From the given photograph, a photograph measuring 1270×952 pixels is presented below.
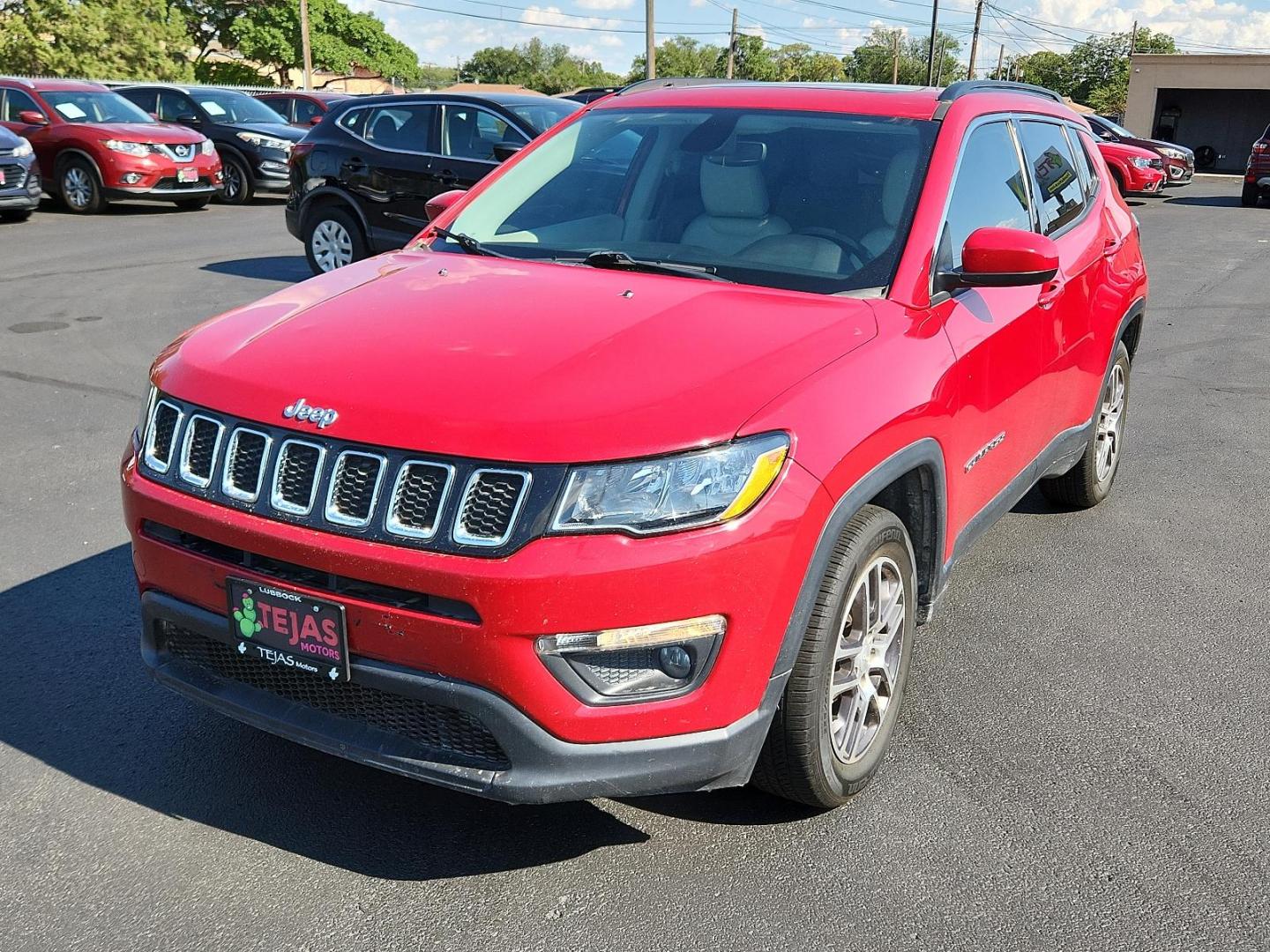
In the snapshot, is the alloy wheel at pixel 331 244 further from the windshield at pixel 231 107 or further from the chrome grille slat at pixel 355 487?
the chrome grille slat at pixel 355 487

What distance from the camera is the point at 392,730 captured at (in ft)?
9.02

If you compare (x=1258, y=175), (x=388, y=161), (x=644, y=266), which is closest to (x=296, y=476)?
(x=644, y=266)

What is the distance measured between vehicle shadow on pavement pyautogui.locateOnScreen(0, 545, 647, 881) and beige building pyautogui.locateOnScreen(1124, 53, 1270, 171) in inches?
1848

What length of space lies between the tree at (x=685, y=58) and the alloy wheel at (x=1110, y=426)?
9567 centimetres

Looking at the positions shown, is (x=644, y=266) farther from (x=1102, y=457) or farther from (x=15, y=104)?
(x=15, y=104)

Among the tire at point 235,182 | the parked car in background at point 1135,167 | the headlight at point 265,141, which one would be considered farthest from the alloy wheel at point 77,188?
the parked car in background at point 1135,167

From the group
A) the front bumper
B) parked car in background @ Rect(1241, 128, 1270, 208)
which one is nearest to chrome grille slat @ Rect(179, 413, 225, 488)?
the front bumper

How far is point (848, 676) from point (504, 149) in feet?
26.1

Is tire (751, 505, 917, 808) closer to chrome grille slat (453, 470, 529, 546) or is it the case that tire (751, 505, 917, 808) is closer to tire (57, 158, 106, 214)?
chrome grille slat (453, 470, 529, 546)

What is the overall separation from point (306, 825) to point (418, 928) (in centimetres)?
53

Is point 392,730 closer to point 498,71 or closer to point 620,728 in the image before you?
point 620,728

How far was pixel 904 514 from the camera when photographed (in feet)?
11.3

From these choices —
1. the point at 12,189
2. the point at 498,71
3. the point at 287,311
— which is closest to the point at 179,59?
the point at 12,189

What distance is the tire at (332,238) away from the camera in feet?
36.1
